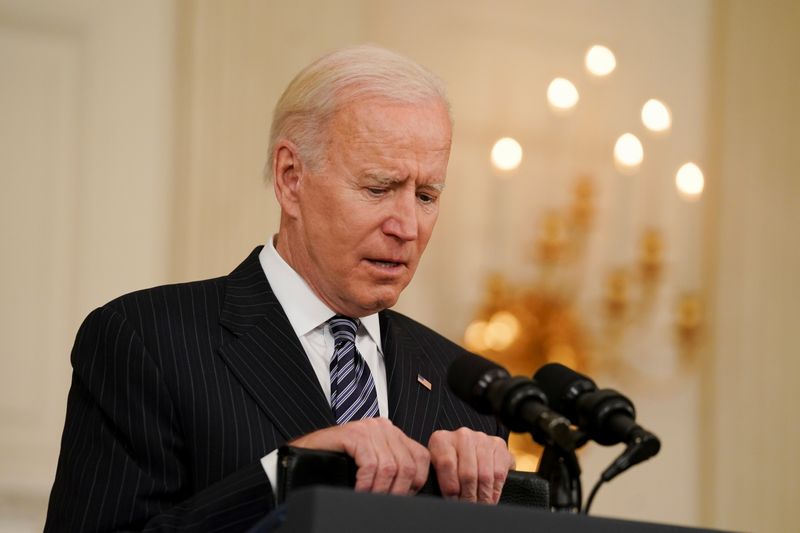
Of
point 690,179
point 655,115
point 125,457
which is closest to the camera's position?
point 125,457

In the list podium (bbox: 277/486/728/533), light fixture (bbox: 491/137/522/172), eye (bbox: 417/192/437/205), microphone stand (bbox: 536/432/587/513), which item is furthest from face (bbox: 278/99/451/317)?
light fixture (bbox: 491/137/522/172)

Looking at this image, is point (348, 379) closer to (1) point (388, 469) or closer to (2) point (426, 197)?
(2) point (426, 197)

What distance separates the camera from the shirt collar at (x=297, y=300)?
252 cm

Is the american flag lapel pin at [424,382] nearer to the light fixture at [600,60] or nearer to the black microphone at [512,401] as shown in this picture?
the black microphone at [512,401]

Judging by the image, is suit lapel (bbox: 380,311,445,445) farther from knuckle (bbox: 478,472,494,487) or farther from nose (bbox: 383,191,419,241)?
knuckle (bbox: 478,472,494,487)

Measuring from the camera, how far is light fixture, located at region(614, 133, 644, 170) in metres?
6.20

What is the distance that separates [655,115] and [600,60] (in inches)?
16.3

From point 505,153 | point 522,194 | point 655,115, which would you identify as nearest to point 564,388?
point 505,153

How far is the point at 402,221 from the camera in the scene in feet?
7.97

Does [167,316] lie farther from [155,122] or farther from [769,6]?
[769,6]

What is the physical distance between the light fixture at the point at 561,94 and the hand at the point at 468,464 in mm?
4360

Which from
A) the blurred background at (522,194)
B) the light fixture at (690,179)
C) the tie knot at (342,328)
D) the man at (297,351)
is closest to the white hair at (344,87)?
the man at (297,351)

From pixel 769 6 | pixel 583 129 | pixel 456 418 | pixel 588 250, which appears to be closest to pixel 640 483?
pixel 588 250

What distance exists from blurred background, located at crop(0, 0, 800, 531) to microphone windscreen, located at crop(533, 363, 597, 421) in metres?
3.63
